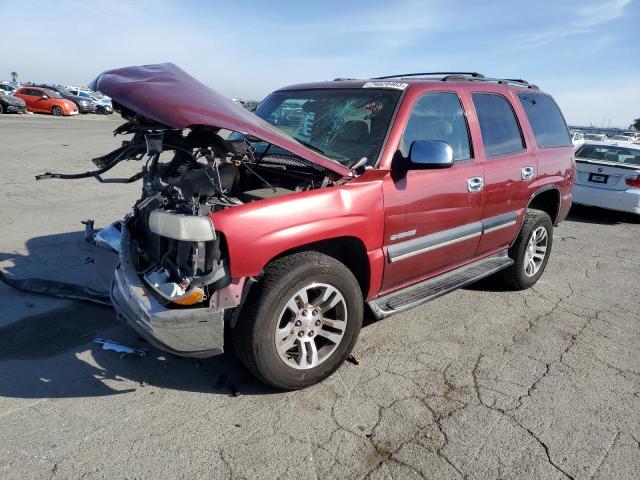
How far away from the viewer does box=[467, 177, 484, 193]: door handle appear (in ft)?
12.8

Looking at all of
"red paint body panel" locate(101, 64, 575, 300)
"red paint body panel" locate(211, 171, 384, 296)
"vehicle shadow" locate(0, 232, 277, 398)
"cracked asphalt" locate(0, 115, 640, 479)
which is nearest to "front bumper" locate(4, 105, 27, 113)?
"cracked asphalt" locate(0, 115, 640, 479)

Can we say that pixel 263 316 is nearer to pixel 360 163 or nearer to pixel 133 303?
pixel 133 303

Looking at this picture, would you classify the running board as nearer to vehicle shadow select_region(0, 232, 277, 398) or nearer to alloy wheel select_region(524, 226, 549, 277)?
alloy wheel select_region(524, 226, 549, 277)

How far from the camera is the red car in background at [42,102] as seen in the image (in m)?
30.5

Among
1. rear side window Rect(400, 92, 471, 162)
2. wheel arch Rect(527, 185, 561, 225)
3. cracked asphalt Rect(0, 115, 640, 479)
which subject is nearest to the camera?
cracked asphalt Rect(0, 115, 640, 479)

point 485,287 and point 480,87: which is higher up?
point 480,87

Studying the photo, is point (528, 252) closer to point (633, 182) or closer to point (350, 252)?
point (350, 252)

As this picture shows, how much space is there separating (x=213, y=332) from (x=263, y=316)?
29 centimetres

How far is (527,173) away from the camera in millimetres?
4574

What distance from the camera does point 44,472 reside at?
2350mm

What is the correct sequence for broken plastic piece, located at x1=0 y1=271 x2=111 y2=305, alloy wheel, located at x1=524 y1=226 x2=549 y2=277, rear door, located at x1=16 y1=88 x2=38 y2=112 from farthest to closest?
rear door, located at x1=16 y1=88 x2=38 y2=112, alloy wheel, located at x1=524 y1=226 x2=549 y2=277, broken plastic piece, located at x1=0 y1=271 x2=111 y2=305

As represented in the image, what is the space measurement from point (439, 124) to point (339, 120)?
782 mm

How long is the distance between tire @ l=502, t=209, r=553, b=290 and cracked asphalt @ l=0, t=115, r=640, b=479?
0.29m

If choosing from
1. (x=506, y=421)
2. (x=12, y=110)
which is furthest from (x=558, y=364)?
(x=12, y=110)
